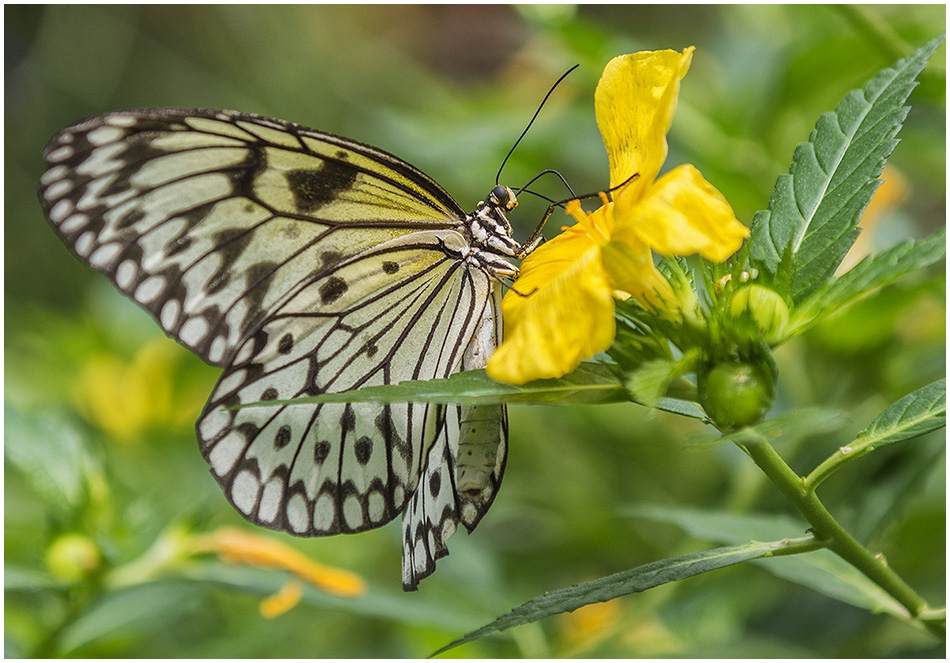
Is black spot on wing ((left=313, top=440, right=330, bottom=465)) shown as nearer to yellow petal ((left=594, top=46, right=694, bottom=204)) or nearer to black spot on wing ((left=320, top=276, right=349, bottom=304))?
black spot on wing ((left=320, top=276, right=349, bottom=304))

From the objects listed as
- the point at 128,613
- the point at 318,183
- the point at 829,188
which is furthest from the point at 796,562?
the point at 128,613

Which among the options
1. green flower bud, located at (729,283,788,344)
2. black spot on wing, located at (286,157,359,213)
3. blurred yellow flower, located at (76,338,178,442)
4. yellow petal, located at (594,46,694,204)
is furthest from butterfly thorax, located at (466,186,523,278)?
blurred yellow flower, located at (76,338,178,442)

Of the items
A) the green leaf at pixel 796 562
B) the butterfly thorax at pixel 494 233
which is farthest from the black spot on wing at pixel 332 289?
the green leaf at pixel 796 562

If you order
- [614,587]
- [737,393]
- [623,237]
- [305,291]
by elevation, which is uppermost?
[305,291]

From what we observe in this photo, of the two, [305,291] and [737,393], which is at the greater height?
[305,291]

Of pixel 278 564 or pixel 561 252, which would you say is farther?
pixel 278 564

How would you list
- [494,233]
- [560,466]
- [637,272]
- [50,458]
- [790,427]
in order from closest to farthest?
[790,427] < [637,272] < [494,233] < [50,458] < [560,466]

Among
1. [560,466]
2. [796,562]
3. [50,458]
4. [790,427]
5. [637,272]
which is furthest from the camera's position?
[560,466]

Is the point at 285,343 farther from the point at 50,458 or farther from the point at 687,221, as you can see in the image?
the point at 687,221
